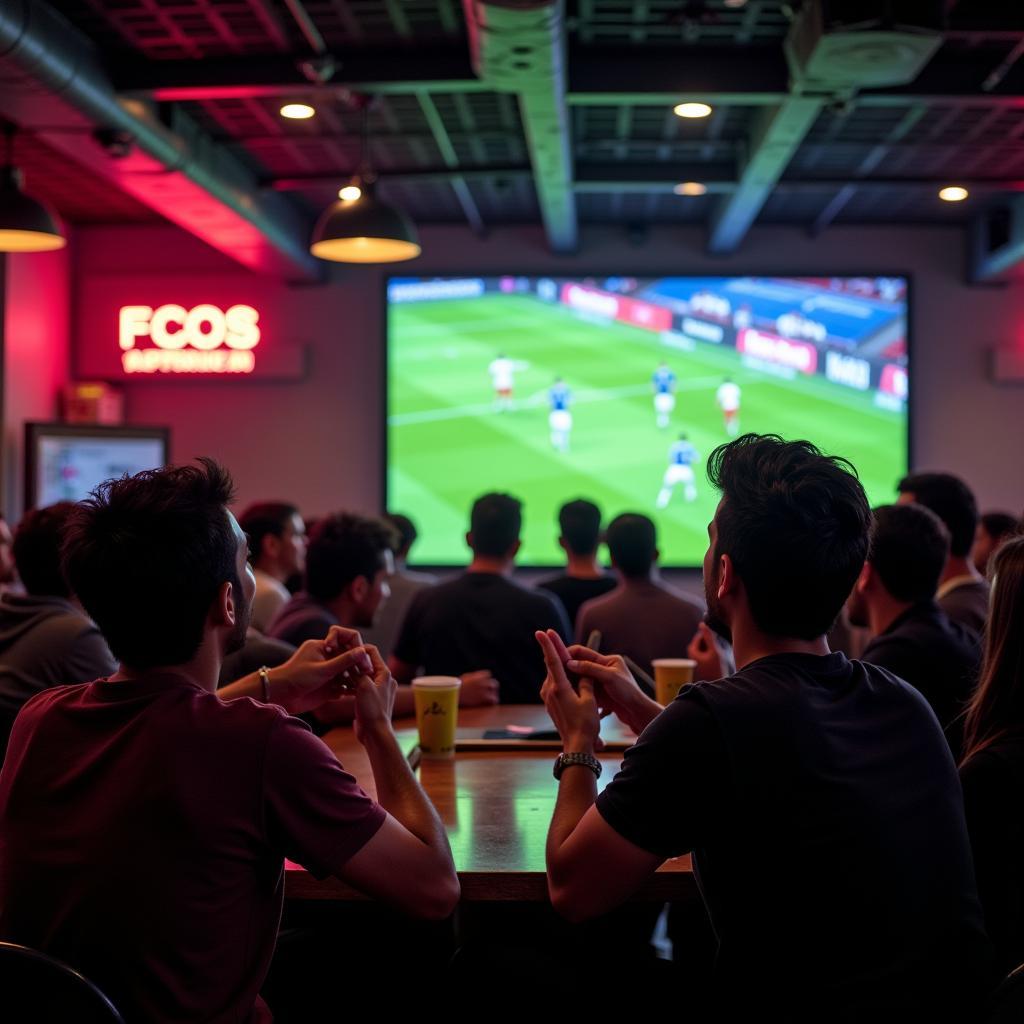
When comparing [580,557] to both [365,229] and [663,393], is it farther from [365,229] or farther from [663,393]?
[663,393]

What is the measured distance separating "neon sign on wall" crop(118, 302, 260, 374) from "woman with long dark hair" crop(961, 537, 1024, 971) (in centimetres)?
677

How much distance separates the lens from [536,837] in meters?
1.91

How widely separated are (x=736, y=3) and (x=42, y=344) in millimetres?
5062

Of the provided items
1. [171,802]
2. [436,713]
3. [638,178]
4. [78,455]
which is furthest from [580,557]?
[78,455]

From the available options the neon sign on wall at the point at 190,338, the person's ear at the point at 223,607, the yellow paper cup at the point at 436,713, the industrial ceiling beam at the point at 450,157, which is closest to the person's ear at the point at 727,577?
the person's ear at the point at 223,607

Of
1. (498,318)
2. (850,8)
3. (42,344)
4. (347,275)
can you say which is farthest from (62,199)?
(850,8)

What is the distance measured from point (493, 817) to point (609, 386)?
6262 mm

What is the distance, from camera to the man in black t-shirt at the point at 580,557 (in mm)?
4574

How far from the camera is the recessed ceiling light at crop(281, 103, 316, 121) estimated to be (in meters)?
5.42

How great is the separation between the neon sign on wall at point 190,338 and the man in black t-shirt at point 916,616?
5954 mm

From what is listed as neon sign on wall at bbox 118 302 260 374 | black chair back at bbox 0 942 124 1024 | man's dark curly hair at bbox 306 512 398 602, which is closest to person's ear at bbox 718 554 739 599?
black chair back at bbox 0 942 124 1024

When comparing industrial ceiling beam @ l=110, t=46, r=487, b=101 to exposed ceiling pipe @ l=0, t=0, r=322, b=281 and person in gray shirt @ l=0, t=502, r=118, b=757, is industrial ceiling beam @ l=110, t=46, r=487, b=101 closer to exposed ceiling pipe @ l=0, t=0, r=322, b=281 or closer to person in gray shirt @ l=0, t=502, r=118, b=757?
exposed ceiling pipe @ l=0, t=0, r=322, b=281

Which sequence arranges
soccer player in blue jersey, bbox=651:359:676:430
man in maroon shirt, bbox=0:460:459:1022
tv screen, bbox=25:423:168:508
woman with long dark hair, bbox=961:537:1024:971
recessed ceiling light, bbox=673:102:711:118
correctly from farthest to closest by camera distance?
soccer player in blue jersey, bbox=651:359:676:430, tv screen, bbox=25:423:168:508, recessed ceiling light, bbox=673:102:711:118, woman with long dark hair, bbox=961:537:1024:971, man in maroon shirt, bbox=0:460:459:1022

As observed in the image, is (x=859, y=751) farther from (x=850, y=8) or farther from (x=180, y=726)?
(x=850, y=8)
